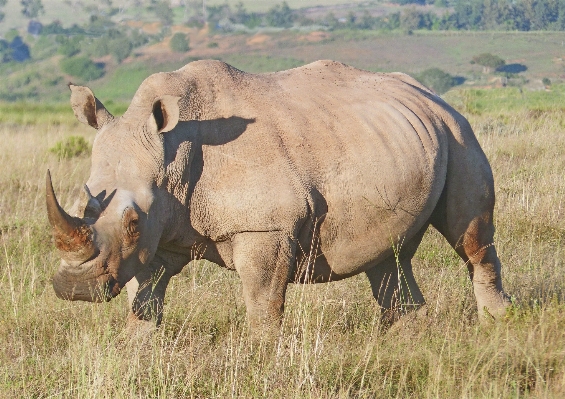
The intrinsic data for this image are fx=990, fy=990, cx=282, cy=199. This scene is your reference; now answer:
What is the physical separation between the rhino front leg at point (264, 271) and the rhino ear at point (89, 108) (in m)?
0.93

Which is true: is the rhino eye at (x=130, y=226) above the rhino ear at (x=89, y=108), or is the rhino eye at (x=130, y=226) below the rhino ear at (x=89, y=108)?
below

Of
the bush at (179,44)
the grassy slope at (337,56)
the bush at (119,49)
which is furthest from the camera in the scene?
the bush at (179,44)

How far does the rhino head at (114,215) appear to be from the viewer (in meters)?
4.59

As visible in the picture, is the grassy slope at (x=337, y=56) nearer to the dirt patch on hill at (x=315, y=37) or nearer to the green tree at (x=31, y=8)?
the dirt patch on hill at (x=315, y=37)

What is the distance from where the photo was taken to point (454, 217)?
599 cm

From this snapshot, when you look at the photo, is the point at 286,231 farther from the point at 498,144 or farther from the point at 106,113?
the point at 498,144

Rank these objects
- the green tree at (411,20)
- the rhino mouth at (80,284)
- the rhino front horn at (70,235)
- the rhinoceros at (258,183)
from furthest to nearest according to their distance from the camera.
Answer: the green tree at (411,20), the rhinoceros at (258,183), the rhino mouth at (80,284), the rhino front horn at (70,235)

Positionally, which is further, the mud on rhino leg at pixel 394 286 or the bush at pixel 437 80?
the bush at pixel 437 80

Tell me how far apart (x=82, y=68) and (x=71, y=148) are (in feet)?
231

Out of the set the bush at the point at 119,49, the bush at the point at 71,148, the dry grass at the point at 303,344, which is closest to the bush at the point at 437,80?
the bush at the point at 119,49

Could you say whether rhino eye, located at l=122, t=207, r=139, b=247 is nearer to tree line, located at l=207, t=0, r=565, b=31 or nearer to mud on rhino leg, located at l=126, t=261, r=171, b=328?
mud on rhino leg, located at l=126, t=261, r=171, b=328

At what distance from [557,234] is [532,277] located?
160 centimetres

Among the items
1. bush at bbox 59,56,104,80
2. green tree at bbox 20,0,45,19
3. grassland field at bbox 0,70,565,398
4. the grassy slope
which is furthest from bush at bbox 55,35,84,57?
grassland field at bbox 0,70,565,398

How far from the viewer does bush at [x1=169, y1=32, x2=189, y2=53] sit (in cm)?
8931
